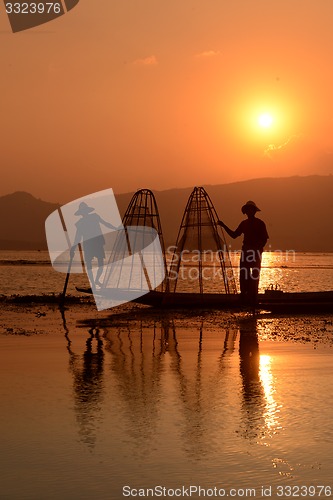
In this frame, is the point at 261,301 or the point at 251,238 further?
the point at 261,301

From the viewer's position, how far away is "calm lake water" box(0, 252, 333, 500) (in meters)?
5.06

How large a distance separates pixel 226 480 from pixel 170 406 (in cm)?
229

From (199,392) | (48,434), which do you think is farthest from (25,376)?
(48,434)

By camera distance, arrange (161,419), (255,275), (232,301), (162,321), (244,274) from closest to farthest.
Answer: (161,419) < (162,321) < (244,274) < (255,275) < (232,301)

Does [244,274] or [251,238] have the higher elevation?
[251,238]

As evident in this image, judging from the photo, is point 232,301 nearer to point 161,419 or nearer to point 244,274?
point 244,274

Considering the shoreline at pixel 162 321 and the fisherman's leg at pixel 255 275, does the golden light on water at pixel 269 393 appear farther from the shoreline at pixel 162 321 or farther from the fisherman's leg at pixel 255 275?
the fisherman's leg at pixel 255 275

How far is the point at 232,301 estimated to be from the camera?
63.6 feet

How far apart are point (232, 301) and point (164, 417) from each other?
1269 cm

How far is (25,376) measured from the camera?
8992 mm

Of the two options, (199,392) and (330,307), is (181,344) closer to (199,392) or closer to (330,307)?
(199,392)

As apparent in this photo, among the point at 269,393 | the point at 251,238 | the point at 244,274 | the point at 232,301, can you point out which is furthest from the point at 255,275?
the point at 269,393

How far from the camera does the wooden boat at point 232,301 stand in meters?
19.0

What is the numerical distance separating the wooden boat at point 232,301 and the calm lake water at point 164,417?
5.93 m
